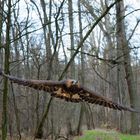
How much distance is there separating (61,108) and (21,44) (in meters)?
4.01

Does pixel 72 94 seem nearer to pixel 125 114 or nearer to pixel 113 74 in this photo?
pixel 125 114

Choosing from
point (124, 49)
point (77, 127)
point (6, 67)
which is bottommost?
point (77, 127)

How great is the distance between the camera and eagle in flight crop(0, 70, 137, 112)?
5.08 meters

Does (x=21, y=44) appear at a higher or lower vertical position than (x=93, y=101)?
higher

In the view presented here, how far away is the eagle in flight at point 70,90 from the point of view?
508 cm

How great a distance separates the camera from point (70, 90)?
17.0 ft

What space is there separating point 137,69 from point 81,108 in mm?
10840

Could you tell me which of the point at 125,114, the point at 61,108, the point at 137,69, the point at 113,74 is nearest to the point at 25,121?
the point at 61,108

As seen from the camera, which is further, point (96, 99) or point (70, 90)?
point (96, 99)

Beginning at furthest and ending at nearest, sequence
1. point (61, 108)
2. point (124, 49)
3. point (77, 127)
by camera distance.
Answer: point (77, 127) < point (61, 108) < point (124, 49)

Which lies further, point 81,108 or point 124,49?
point 81,108

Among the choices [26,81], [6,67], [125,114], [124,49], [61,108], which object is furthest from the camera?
[125,114]

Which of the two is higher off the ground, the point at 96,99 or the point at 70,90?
the point at 70,90

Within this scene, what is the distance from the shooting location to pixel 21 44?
16141mm
